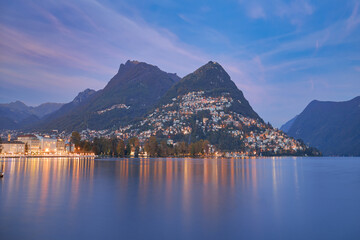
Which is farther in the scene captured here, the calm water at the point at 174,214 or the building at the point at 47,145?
the building at the point at 47,145

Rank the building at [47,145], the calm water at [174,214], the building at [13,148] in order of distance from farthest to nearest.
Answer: the building at [47,145] → the building at [13,148] → the calm water at [174,214]

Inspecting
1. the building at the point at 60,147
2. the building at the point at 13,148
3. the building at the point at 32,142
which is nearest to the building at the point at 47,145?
the building at the point at 32,142

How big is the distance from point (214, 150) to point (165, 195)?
174128mm

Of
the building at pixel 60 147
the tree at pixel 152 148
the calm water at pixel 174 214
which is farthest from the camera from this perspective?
the building at pixel 60 147

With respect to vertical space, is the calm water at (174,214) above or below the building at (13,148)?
below

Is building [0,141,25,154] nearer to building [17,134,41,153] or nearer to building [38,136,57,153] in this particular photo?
building [17,134,41,153]

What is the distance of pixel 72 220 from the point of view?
17.5 m

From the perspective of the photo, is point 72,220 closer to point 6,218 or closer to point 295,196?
point 6,218

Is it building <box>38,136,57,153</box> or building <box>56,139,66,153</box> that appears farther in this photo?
building <box>56,139,66,153</box>

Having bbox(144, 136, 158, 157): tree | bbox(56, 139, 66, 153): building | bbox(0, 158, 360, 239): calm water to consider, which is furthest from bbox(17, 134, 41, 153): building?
bbox(0, 158, 360, 239): calm water

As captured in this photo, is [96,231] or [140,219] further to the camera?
[140,219]

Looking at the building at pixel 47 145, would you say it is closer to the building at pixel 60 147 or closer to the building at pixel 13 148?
the building at pixel 60 147

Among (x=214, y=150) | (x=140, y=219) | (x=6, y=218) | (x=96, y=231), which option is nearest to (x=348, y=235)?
(x=140, y=219)

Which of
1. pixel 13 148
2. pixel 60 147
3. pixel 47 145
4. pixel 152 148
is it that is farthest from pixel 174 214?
pixel 60 147
